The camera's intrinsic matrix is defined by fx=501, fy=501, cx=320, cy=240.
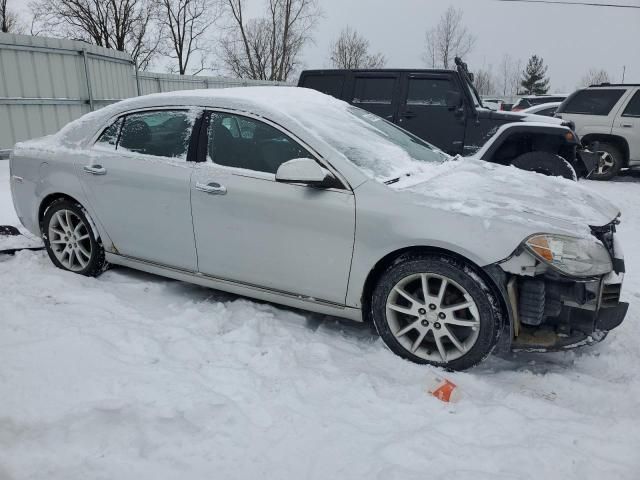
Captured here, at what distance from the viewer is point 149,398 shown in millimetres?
2525

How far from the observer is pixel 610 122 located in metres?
9.37

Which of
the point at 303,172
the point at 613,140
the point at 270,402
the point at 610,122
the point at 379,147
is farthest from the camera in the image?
the point at 613,140

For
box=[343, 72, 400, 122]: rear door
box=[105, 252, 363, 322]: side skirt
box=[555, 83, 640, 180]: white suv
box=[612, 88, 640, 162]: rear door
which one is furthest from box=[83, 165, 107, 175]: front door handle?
box=[612, 88, 640, 162]: rear door

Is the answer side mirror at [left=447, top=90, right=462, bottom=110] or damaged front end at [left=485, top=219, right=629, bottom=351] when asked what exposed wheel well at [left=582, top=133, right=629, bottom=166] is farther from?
damaged front end at [left=485, top=219, right=629, bottom=351]

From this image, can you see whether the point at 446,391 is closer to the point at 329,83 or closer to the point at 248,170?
the point at 248,170

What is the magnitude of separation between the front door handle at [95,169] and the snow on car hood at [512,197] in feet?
7.42

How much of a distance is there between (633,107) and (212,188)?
29.8 feet

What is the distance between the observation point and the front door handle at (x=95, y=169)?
383cm

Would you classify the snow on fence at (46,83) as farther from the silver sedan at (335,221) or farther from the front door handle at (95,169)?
the front door handle at (95,169)

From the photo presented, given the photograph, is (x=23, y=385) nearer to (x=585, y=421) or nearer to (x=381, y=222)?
(x=381, y=222)

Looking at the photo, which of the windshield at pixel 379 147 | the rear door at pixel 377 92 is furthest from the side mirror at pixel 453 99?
the windshield at pixel 379 147

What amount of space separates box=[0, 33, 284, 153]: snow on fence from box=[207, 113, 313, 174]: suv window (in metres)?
8.34

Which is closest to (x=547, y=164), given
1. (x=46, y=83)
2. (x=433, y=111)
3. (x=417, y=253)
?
(x=433, y=111)

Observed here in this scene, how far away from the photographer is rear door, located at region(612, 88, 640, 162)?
30.2 ft
